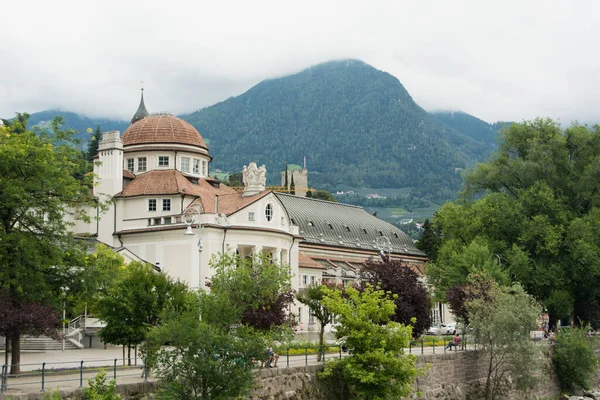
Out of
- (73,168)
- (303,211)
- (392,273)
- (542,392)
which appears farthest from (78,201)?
(303,211)

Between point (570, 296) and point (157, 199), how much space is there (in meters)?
37.7

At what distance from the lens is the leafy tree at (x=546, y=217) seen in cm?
7212

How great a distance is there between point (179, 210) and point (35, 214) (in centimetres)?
→ 4044

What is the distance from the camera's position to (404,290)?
57250mm

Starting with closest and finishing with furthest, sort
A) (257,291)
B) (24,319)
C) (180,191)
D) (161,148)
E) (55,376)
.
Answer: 1. (24,319)
2. (55,376)
3. (257,291)
4. (180,191)
5. (161,148)

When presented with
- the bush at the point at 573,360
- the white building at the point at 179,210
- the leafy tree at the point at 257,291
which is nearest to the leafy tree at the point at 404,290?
the white building at the point at 179,210

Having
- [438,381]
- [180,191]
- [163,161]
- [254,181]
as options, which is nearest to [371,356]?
[438,381]

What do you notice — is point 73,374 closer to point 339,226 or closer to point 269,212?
point 269,212

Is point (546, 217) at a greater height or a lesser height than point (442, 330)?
greater

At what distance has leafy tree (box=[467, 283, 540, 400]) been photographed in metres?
53.3

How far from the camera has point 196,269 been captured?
2933 inches

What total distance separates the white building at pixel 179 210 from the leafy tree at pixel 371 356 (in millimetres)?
26924

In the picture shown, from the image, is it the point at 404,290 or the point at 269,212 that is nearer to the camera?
the point at 404,290

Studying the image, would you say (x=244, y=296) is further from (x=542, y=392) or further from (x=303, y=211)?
(x=303, y=211)
